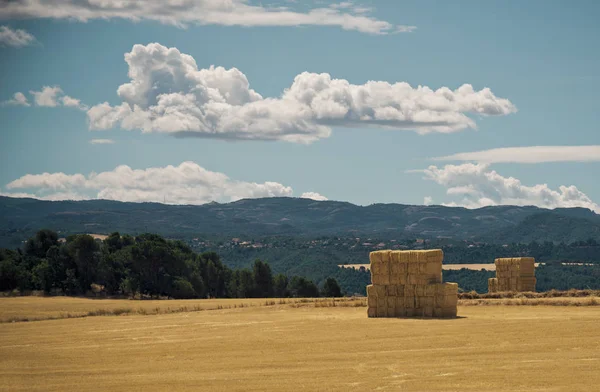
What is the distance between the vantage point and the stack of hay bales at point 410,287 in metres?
36.4

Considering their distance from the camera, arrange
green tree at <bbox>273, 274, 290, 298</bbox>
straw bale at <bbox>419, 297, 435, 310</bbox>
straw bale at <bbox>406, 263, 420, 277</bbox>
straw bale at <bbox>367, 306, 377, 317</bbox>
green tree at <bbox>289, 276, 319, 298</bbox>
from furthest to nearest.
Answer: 1. green tree at <bbox>289, 276, 319, 298</bbox>
2. green tree at <bbox>273, 274, 290, 298</bbox>
3. straw bale at <bbox>367, 306, 377, 317</bbox>
4. straw bale at <bbox>406, 263, 420, 277</bbox>
5. straw bale at <bbox>419, 297, 435, 310</bbox>

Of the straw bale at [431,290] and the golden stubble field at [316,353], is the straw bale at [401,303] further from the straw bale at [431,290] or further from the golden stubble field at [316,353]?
the golden stubble field at [316,353]

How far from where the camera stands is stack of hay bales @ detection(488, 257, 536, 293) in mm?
51844

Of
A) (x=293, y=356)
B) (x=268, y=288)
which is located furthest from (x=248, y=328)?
(x=268, y=288)

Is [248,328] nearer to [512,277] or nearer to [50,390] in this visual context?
[50,390]

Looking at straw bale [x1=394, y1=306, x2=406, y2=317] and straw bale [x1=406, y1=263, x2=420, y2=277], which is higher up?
straw bale [x1=406, y1=263, x2=420, y2=277]

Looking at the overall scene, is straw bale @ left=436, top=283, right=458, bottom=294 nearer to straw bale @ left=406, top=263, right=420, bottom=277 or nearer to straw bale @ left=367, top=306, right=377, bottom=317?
straw bale @ left=406, top=263, right=420, bottom=277

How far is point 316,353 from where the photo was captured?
26203mm

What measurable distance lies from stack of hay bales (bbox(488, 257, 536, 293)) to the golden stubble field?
12921 millimetres

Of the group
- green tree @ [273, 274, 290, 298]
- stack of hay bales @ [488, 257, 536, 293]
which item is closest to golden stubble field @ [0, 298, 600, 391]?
stack of hay bales @ [488, 257, 536, 293]

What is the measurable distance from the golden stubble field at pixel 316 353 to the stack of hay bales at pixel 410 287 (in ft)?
4.24

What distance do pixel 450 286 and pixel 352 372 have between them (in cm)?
1462

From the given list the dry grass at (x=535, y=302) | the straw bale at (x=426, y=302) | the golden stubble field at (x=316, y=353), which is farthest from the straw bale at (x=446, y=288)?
the dry grass at (x=535, y=302)

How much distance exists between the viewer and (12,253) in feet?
281
